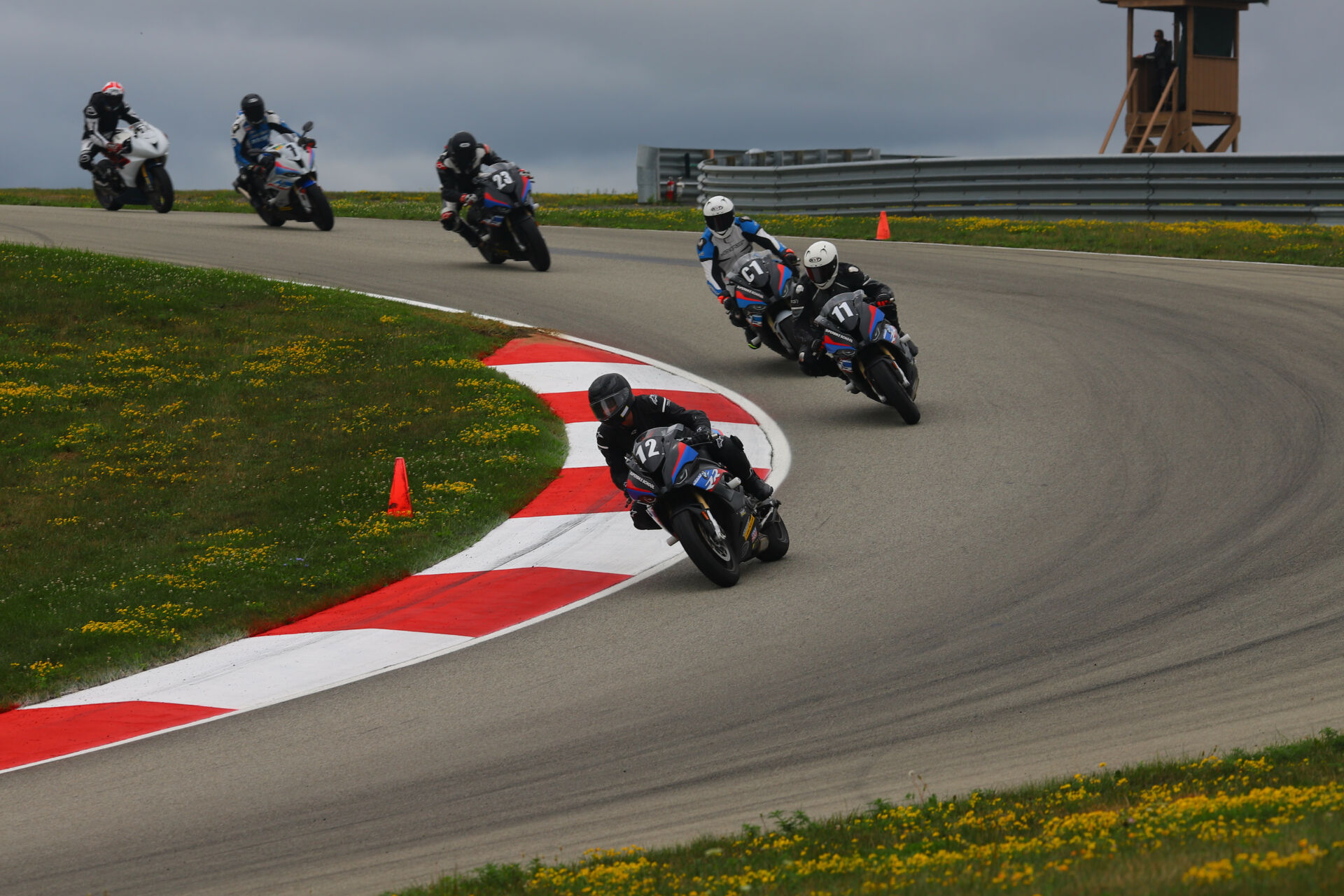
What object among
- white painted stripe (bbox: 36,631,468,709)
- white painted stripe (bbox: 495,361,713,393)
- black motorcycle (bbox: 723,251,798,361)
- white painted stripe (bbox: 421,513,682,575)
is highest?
black motorcycle (bbox: 723,251,798,361)

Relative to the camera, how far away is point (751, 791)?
227 inches

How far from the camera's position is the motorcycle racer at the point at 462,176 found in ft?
66.8

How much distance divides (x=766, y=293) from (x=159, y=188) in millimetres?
16171

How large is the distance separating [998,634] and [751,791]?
2166 millimetres

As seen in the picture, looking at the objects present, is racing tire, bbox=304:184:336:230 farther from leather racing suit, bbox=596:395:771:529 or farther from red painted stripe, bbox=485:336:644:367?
leather racing suit, bbox=596:395:771:529

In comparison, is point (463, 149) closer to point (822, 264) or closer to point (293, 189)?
point (293, 189)

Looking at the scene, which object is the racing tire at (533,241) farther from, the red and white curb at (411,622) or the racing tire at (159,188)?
the racing tire at (159,188)

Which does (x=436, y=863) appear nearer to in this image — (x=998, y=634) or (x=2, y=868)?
(x=2, y=868)

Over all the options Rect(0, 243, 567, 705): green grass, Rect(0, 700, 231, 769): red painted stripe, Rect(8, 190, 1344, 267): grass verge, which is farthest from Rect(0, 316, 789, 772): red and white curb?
Rect(8, 190, 1344, 267): grass verge

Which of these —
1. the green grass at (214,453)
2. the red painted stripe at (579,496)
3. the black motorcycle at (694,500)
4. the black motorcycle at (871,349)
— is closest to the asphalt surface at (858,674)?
the black motorcycle at (694,500)

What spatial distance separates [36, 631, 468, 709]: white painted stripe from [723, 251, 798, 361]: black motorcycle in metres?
6.99

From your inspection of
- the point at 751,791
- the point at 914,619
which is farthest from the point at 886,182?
the point at 751,791

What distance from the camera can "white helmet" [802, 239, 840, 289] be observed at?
1325 cm

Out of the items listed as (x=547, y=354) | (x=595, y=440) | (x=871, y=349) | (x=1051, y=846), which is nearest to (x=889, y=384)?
(x=871, y=349)
